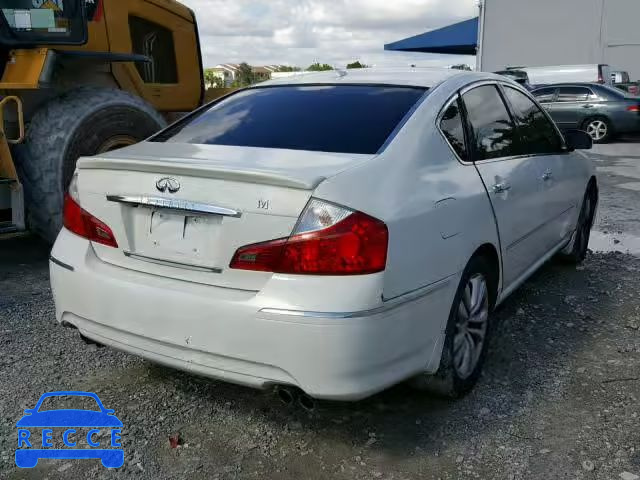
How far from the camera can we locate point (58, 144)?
5.05 meters

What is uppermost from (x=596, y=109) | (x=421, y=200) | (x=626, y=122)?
(x=421, y=200)

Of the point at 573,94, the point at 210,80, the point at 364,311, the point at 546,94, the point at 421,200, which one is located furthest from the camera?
the point at 546,94

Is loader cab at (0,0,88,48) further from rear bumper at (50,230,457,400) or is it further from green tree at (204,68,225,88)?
rear bumper at (50,230,457,400)

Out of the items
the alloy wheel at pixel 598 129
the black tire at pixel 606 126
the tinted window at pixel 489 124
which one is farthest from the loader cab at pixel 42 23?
the alloy wheel at pixel 598 129

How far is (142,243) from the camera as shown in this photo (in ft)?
9.11

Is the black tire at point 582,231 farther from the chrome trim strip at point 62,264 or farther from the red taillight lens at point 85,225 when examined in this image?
the chrome trim strip at point 62,264

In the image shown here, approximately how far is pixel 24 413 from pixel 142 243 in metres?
1.06

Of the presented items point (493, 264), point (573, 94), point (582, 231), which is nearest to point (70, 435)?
point (493, 264)

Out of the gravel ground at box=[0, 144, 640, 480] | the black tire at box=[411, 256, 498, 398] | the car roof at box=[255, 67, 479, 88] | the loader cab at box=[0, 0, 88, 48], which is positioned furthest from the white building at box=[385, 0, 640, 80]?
the black tire at box=[411, 256, 498, 398]

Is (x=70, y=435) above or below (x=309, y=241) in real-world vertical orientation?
below

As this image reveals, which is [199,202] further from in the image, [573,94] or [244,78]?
[244,78]

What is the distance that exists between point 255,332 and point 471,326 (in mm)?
1270

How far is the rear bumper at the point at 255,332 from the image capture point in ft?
7.91

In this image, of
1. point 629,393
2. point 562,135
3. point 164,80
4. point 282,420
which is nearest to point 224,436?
point 282,420
